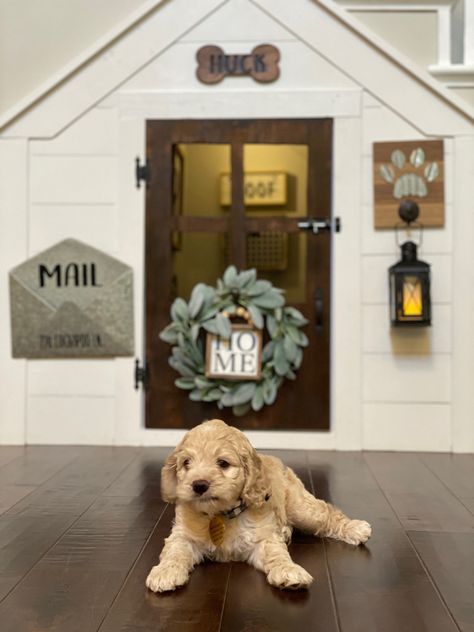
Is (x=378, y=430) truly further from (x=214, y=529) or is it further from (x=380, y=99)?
(x=214, y=529)

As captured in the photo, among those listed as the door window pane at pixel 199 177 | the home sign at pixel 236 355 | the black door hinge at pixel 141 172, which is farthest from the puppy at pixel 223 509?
the door window pane at pixel 199 177

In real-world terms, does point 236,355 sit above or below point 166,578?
above

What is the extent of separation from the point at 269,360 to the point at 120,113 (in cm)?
148

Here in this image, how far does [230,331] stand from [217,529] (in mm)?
1771

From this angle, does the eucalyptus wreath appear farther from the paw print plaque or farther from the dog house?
the paw print plaque

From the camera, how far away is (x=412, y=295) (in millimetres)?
3422

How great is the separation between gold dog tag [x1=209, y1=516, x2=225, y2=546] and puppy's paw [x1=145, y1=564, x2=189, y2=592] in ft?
0.43

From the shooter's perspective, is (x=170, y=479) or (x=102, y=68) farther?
(x=102, y=68)

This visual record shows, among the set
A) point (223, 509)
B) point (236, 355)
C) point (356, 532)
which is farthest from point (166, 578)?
point (236, 355)

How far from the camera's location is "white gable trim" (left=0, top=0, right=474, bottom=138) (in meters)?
3.56

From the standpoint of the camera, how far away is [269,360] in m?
3.59

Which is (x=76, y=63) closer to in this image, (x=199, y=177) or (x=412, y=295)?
(x=199, y=177)

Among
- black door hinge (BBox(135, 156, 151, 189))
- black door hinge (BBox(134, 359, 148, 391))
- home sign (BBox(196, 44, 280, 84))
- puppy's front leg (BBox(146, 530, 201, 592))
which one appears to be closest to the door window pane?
black door hinge (BBox(135, 156, 151, 189))

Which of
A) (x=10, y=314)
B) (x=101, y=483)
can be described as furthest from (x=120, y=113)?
(x=101, y=483)
